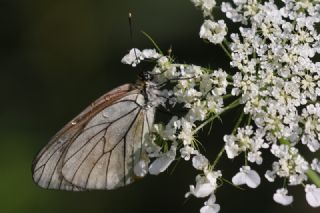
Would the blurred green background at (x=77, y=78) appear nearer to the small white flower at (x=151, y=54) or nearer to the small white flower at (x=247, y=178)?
the small white flower at (x=151, y=54)

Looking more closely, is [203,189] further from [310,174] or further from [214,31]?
[214,31]

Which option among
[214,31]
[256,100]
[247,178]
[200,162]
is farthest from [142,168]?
[214,31]

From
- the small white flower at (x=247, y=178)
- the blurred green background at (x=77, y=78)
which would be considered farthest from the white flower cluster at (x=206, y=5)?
the blurred green background at (x=77, y=78)

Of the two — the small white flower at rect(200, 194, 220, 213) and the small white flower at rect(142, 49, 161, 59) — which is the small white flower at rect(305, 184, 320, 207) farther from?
the small white flower at rect(142, 49, 161, 59)

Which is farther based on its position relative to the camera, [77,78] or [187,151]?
[77,78]

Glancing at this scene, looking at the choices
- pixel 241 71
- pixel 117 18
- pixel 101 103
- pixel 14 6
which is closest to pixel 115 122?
pixel 101 103
